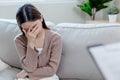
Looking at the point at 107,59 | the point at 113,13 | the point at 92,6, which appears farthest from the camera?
the point at 92,6

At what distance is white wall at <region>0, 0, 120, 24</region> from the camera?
9.66ft

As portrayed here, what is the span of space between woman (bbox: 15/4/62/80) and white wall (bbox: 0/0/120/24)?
1.58 metres

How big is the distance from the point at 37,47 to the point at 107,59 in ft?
2.15

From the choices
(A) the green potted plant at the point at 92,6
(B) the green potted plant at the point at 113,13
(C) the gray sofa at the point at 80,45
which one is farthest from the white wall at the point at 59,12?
(C) the gray sofa at the point at 80,45

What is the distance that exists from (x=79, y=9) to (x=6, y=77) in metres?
1.73

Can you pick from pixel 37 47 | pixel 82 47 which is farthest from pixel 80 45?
pixel 37 47

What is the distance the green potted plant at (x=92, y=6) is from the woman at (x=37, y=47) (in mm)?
1407

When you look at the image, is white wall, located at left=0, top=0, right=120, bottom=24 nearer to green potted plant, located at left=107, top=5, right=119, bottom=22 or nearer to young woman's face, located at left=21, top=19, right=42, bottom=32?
green potted plant, located at left=107, top=5, right=119, bottom=22

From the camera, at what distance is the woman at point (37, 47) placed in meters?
1.37

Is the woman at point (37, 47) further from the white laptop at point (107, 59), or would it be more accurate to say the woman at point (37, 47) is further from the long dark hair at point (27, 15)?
the white laptop at point (107, 59)

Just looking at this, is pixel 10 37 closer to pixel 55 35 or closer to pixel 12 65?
pixel 12 65

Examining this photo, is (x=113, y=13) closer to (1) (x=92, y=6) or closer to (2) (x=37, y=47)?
(1) (x=92, y=6)

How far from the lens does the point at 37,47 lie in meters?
1.45

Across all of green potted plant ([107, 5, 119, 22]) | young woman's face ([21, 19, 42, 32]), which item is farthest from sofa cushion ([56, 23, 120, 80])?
green potted plant ([107, 5, 119, 22])
